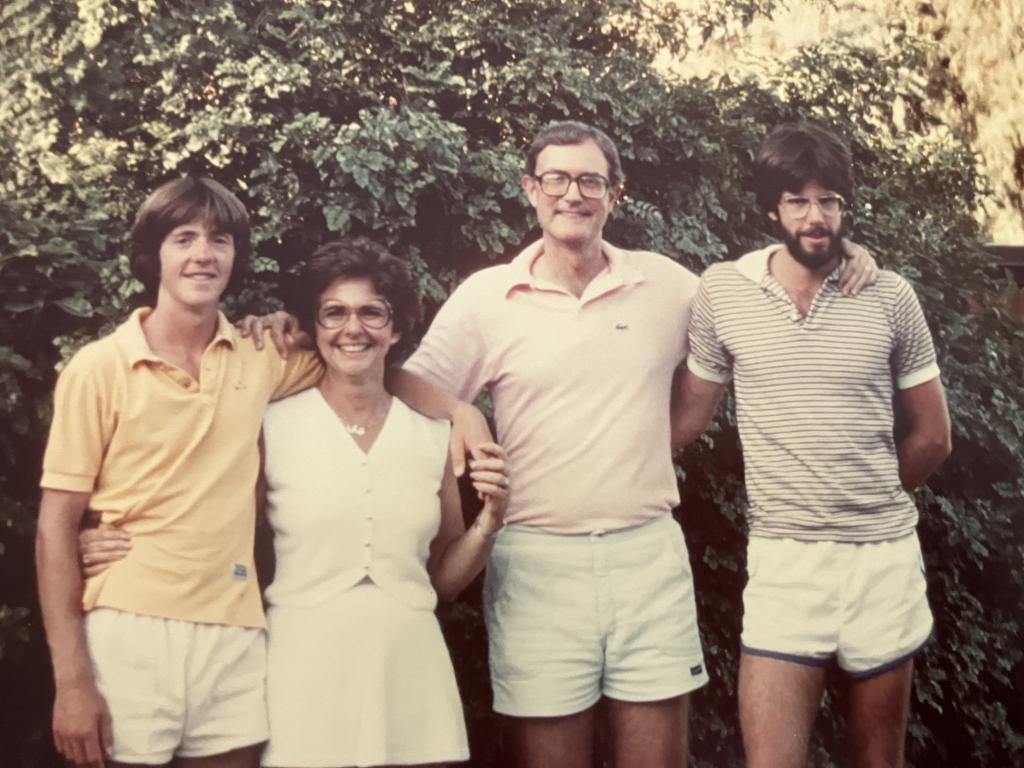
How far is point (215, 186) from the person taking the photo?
2387 millimetres

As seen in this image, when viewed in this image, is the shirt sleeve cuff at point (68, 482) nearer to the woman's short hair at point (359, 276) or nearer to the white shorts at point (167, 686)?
the white shorts at point (167, 686)

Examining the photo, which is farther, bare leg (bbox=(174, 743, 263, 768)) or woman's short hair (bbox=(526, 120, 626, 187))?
woman's short hair (bbox=(526, 120, 626, 187))

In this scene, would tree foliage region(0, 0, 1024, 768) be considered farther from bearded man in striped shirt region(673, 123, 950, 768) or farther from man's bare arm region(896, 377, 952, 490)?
man's bare arm region(896, 377, 952, 490)

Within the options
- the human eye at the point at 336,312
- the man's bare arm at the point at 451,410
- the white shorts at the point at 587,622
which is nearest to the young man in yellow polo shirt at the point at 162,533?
the human eye at the point at 336,312

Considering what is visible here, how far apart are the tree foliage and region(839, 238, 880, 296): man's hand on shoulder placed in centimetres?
69

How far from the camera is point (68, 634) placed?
85.0 inches

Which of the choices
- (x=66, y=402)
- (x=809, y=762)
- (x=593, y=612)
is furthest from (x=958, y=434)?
(x=66, y=402)

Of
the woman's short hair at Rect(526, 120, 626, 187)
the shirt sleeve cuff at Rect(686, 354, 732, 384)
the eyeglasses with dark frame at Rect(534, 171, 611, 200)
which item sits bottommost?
the shirt sleeve cuff at Rect(686, 354, 732, 384)

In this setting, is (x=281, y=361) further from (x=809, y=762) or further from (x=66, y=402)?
(x=809, y=762)

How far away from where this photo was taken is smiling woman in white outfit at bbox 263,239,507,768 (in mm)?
2277

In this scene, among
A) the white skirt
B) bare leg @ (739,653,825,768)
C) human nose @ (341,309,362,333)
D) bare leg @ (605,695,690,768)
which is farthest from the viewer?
bare leg @ (605,695,690,768)

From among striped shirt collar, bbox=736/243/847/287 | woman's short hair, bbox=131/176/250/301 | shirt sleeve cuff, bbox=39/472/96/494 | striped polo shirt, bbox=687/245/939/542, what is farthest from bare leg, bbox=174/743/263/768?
striped shirt collar, bbox=736/243/847/287

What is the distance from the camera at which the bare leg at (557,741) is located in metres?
2.61

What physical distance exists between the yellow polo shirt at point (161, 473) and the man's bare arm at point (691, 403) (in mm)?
1049
